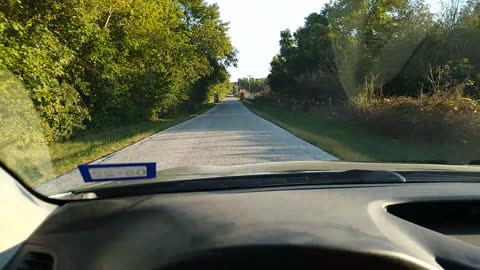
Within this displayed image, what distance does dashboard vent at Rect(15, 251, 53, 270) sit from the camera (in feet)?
7.10

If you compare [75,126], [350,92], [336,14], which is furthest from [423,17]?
[75,126]

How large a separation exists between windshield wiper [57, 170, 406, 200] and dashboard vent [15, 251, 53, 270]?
1.59 feet

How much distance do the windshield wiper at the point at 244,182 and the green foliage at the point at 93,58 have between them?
30.8ft

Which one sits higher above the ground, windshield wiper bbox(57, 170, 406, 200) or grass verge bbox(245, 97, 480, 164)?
windshield wiper bbox(57, 170, 406, 200)

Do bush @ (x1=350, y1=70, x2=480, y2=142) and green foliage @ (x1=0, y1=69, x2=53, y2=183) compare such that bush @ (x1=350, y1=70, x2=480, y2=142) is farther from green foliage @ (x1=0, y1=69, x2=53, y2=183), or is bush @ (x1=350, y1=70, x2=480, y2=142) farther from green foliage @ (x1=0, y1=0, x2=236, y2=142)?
green foliage @ (x1=0, y1=0, x2=236, y2=142)

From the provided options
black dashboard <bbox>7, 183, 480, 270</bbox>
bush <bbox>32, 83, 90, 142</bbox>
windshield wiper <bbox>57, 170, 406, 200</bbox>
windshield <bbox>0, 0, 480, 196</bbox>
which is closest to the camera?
black dashboard <bbox>7, 183, 480, 270</bbox>

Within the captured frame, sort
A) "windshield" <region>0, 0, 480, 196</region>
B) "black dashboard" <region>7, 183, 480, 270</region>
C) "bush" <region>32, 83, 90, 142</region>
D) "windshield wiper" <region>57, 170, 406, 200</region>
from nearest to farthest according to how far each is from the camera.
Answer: "black dashboard" <region>7, 183, 480, 270</region> < "windshield wiper" <region>57, 170, 406, 200</region> < "windshield" <region>0, 0, 480, 196</region> < "bush" <region>32, 83, 90, 142</region>

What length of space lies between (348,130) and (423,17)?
10071mm

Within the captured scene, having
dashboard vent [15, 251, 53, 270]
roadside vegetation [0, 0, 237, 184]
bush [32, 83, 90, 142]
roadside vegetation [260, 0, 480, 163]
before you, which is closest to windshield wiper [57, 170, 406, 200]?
dashboard vent [15, 251, 53, 270]

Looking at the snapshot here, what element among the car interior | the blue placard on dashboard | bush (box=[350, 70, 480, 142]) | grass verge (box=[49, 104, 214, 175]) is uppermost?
the blue placard on dashboard

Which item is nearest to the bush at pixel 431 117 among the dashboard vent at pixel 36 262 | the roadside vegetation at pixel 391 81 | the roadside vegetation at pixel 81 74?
the roadside vegetation at pixel 391 81

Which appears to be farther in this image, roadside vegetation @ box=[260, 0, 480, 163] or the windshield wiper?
roadside vegetation @ box=[260, 0, 480, 163]

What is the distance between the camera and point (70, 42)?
16.5 meters

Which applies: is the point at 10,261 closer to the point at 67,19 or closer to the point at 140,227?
the point at 140,227
